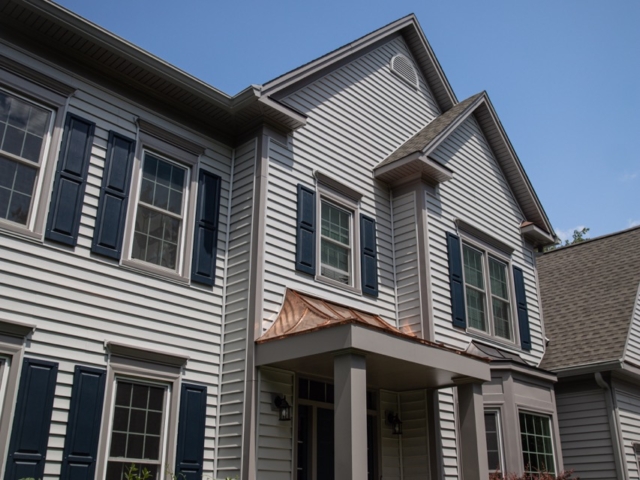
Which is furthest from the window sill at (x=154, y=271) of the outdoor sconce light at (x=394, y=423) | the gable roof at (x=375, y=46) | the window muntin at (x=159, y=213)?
the outdoor sconce light at (x=394, y=423)

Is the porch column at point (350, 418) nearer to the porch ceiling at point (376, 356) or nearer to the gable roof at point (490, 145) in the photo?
the porch ceiling at point (376, 356)

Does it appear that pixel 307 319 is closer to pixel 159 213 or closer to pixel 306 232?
pixel 306 232

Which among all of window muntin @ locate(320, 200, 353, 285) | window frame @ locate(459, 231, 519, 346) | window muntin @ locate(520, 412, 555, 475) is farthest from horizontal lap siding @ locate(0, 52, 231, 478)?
window muntin @ locate(520, 412, 555, 475)

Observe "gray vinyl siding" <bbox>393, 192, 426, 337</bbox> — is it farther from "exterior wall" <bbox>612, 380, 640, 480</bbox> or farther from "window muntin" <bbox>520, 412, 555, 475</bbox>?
"exterior wall" <bbox>612, 380, 640, 480</bbox>

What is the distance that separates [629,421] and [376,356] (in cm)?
823

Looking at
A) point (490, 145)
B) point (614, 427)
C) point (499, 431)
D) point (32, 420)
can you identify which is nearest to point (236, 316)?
point (32, 420)

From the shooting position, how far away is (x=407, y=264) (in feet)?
38.8

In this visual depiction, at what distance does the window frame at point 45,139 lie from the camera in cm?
774

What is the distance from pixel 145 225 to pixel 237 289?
1582 mm

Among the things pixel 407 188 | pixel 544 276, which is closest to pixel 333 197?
pixel 407 188

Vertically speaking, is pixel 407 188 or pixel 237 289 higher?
pixel 407 188

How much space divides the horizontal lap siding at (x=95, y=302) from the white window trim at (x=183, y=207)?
13 centimetres

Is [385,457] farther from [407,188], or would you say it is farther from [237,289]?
[407,188]

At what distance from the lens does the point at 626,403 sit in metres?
13.9
